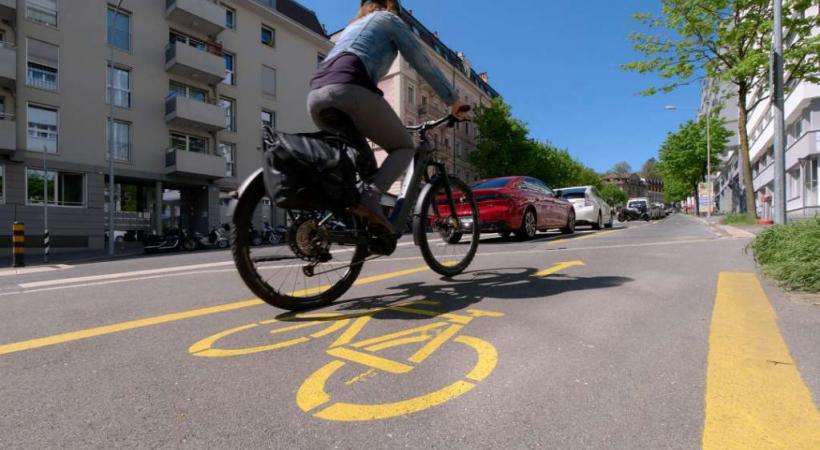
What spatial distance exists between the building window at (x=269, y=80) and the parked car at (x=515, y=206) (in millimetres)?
23493

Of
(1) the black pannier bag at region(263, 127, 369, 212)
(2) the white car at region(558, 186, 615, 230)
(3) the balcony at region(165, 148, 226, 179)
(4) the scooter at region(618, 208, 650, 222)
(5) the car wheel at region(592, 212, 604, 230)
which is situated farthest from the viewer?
(4) the scooter at region(618, 208, 650, 222)

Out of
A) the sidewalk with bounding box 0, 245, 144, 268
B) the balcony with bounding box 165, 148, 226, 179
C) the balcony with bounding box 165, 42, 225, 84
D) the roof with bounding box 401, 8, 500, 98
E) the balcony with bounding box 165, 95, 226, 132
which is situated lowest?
the sidewalk with bounding box 0, 245, 144, 268

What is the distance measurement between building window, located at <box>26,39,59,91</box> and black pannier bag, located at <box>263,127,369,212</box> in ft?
74.8

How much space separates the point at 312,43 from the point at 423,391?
3511cm

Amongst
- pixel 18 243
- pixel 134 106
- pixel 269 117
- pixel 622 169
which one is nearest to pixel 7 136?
pixel 134 106

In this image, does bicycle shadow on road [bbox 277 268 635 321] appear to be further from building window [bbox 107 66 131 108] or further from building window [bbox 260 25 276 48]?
building window [bbox 260 25 276 48]

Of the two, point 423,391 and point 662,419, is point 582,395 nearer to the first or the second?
point 662,419

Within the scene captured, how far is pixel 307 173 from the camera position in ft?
9.12

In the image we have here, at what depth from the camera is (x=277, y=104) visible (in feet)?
99.1

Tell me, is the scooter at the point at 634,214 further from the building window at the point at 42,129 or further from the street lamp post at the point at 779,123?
the building window at the point at 42,129

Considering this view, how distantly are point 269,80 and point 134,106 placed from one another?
9466 mm

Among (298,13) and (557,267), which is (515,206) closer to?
(557,267)

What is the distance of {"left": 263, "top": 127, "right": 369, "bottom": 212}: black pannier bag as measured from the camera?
2.72 meters

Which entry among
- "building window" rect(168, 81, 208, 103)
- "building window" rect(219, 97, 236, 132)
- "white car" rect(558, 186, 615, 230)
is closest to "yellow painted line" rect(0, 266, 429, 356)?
"white car" rect(558, 186, 615, 230)
